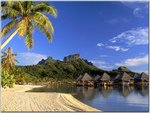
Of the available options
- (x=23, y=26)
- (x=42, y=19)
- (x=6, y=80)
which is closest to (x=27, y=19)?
(x=23, y=26)

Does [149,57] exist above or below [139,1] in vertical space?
below

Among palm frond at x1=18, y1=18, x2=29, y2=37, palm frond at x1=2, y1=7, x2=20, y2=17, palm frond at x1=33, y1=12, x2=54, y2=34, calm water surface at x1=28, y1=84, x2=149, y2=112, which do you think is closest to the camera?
palm frond at x1=2, y1=7, x2=20, y2=17

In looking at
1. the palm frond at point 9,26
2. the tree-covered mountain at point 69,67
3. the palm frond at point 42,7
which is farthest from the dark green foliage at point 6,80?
the palm frond at point 42,7

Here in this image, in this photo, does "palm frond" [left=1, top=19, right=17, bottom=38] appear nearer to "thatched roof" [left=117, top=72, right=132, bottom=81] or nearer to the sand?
the sand

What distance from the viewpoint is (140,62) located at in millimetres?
7570

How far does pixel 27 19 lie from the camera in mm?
9711

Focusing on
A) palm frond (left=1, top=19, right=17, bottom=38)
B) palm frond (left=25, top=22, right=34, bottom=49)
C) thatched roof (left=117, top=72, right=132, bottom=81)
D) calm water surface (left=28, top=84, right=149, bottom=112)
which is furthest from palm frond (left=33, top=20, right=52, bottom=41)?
thatched roof (left=117, top=72, right=132, bottom=81)

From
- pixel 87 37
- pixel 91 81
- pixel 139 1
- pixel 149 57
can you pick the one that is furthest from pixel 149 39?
pixel 91 81

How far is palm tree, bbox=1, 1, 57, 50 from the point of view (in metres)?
9.40

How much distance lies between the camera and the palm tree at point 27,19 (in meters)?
9.40

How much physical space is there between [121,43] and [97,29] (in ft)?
2.45

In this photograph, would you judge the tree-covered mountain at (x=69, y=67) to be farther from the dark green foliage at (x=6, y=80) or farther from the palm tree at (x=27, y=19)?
the dark green foliage at (x=6, y=80)

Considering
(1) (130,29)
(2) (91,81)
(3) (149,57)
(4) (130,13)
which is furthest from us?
(2) (91,81)

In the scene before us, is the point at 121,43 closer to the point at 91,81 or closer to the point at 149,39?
the point at 149,39
